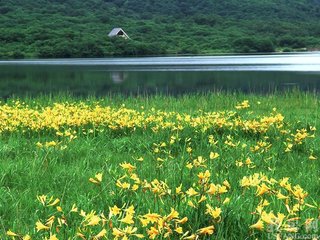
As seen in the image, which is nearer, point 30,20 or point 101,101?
point 101,101

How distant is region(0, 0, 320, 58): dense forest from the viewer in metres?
121

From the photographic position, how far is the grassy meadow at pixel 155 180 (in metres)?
3.51

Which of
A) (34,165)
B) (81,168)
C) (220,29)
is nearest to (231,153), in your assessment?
(81,168)

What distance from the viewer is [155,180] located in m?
3.74

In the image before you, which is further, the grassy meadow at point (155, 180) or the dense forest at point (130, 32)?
the dense forest at point (130, 32)

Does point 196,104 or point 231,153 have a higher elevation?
point 231,153

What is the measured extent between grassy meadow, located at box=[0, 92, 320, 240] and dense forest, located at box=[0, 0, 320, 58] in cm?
11142

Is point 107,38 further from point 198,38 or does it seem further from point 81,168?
point 81,168

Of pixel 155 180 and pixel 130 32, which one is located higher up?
pixel 155 180

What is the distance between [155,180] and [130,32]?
149m

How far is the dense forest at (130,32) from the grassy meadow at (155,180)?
111 metres

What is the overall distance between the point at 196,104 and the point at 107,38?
372 ft

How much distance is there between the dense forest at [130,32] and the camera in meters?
121

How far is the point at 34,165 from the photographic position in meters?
6.83
